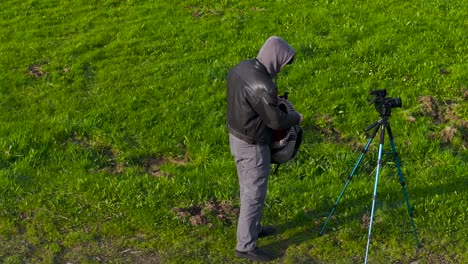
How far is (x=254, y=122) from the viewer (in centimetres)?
632

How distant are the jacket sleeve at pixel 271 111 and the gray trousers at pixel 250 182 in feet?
1.31

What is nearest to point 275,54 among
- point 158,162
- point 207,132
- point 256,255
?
point 256,255

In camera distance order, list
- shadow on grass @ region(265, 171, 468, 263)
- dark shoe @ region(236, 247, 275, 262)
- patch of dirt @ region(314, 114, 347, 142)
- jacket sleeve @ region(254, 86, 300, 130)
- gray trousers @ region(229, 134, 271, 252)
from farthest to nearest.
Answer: patch of dirt @ region(314, 114, 347, 142) → shadow on grass @ region(265, 171, 468, 263) → dark shoe @ region(236, 247, 275, 262) → gray trousers @ region(229, 134, 271, 252) → jacket sleeve @ region(254, 86, 300, 130)

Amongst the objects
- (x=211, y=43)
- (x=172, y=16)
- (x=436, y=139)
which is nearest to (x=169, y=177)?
(x=436, y=139)

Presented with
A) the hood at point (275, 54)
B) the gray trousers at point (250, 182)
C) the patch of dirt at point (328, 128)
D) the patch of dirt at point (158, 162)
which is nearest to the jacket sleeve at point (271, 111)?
the hood at point (275, 54)

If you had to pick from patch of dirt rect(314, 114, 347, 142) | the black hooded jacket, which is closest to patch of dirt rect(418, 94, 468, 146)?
patch of dirt rect(314, 114, 347, 142)

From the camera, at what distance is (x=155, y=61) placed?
12.6 meters

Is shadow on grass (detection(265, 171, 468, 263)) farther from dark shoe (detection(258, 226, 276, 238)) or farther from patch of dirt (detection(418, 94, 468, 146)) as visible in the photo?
patch of dirt (detection(418, 94, 468, 146))

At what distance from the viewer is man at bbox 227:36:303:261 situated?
609 cm

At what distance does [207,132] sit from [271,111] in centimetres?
380

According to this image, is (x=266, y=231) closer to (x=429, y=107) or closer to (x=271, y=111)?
(x=271, y=111)

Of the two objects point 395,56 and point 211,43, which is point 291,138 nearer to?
point 395,56

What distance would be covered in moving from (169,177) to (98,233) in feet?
5.06

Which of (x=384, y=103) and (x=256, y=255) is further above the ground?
(x=384, y=103)
